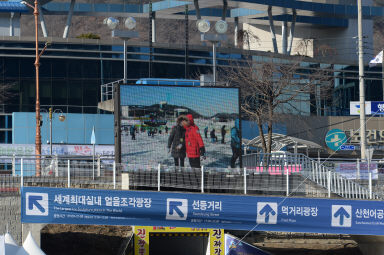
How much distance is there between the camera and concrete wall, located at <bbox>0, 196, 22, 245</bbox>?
26.0 m

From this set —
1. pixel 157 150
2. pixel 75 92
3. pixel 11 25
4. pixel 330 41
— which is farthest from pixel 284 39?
pixel 157 150

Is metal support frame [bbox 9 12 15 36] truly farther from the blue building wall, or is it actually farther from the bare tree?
the bare tree

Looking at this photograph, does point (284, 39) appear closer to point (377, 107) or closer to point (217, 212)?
point (377, 107)

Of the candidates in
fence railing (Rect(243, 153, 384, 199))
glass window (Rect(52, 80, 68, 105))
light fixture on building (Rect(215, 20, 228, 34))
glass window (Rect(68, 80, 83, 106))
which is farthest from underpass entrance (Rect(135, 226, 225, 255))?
glass window (Rect(52, 80, 68, 105))

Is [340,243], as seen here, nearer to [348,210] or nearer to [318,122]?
[348,210]

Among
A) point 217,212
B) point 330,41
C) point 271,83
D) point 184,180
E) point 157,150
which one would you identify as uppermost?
point 330,41

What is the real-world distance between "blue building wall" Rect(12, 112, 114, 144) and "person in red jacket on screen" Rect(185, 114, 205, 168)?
1054 inches

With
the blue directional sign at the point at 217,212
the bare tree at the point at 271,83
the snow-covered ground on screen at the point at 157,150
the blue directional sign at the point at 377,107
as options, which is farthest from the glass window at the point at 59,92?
the blue directional sign at the point at 217,212

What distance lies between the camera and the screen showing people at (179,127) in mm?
27453

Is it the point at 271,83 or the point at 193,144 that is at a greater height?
the point at 271,83

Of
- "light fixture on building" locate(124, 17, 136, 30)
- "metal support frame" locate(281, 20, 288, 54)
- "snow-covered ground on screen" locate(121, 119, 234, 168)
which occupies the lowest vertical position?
"snow-covered ground on screen" locate(121, 119, 234, 168)

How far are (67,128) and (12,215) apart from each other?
28.0 meters

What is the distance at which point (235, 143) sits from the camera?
28.4 m

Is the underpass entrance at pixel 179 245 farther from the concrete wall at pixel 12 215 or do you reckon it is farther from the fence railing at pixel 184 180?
the concrete wall at pixel 12 215
